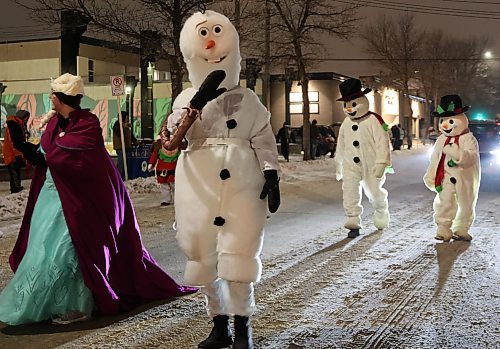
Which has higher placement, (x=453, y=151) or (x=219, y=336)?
(x=453, y=151)

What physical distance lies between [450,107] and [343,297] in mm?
3590

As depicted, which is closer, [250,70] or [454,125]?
[454,125]

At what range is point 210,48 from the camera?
162 inches

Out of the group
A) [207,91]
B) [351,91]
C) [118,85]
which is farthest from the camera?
[118,85]

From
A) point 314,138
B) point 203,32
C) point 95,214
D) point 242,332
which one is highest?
point 203,32

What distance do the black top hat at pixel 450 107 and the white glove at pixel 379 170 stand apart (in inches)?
37.4

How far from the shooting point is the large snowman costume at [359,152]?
8.53 m

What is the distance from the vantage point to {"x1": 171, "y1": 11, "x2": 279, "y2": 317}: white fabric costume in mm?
3945

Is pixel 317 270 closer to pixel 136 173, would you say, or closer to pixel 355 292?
pixel 355 292

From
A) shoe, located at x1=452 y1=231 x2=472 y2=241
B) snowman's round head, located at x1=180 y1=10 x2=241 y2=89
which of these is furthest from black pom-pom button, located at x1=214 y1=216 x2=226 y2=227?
shoe, located at x1=452 y1=231 x2=472 y2=241

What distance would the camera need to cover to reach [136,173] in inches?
672

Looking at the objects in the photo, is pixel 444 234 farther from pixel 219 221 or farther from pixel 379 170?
pixel 219 221

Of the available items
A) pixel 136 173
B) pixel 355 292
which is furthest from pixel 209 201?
pixel 136 173

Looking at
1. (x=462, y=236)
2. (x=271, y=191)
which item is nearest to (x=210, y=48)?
(x=271, y=191)
